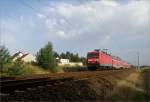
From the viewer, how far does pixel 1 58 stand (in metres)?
32.8

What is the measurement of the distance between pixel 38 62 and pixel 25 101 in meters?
43.4

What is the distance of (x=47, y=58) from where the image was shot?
50.6 metres

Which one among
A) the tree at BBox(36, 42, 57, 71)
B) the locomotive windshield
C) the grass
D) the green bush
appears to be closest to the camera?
the grass

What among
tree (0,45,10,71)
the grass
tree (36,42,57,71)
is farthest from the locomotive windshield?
the grass

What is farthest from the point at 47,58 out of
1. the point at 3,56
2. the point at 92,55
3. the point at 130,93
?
the point at 130,93

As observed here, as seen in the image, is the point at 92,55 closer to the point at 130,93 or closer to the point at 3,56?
the point at 3,56

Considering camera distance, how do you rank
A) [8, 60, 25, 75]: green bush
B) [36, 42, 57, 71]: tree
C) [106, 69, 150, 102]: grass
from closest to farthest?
[106, 69, 150, 102]: grass < [8, 60, 25, 75]: green bush < [36, 42, 57, 71]: tree

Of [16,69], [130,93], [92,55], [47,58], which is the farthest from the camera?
[92,55]

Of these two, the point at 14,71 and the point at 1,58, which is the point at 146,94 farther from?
the point at 1,58

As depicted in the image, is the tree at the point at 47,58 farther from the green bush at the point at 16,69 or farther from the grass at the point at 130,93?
the grass at the point at 130,93

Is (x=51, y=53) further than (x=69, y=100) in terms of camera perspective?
Yes

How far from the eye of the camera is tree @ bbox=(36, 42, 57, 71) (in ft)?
161

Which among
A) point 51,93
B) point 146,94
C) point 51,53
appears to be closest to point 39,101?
point 51,93

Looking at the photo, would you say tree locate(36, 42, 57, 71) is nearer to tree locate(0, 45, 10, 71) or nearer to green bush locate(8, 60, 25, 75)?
tree locate(0, 45, 10, 71)
